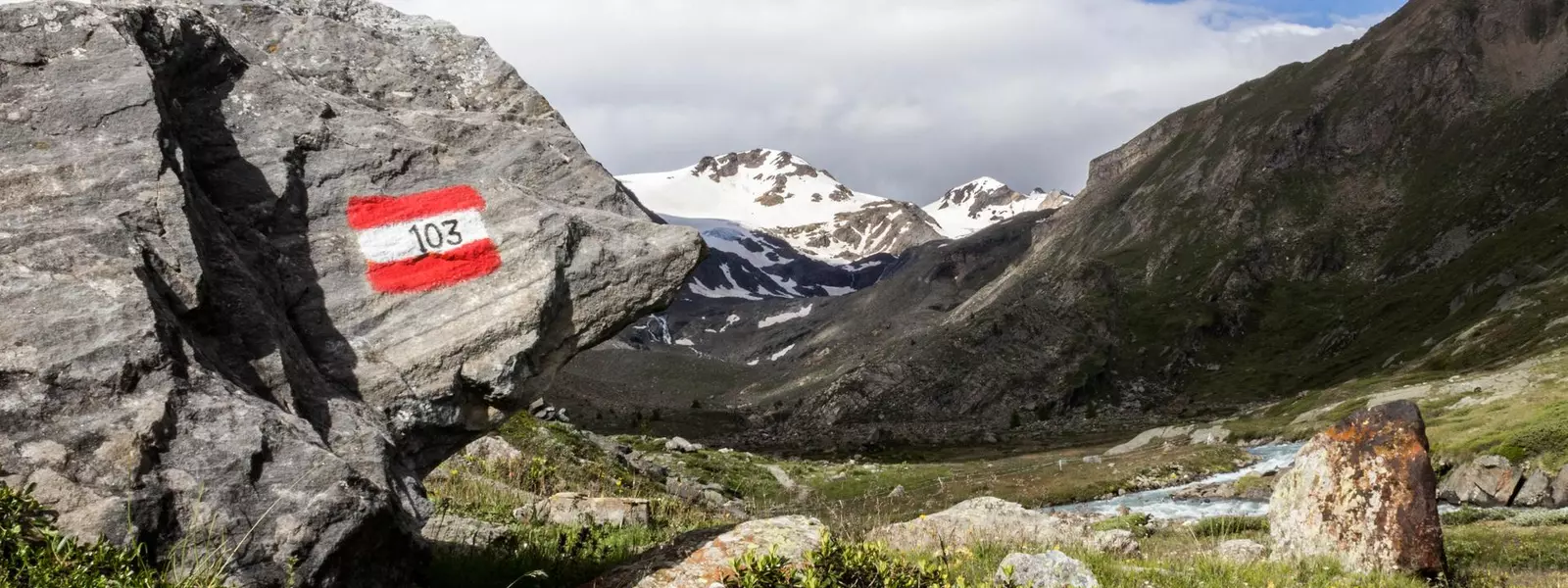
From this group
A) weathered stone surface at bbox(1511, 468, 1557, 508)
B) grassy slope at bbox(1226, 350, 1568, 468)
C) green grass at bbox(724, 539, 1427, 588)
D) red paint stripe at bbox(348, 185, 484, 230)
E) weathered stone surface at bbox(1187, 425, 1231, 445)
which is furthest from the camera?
weathered stone surface at bbox(1187, 425, 1231, 445)

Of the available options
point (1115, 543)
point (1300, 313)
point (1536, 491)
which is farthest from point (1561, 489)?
point (1300, 313)

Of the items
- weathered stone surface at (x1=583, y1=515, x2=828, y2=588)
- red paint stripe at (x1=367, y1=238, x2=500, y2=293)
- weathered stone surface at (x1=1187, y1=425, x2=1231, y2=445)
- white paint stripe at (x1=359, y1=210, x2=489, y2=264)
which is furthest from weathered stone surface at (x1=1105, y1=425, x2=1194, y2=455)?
red paint stripe at (x1=367, y1=238, x2=500, y2=293)

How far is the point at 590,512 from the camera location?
51.9 ft

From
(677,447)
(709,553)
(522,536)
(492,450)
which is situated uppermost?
(709,553)

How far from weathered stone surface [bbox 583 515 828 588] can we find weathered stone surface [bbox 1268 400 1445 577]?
10206mm

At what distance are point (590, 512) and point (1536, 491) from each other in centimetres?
4792

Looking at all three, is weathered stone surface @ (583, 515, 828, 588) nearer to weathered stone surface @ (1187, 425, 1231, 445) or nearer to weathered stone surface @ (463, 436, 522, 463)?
weathered stone surface @ (463, 436, 522, 463)

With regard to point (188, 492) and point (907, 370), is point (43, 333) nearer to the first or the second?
point (188, 492)

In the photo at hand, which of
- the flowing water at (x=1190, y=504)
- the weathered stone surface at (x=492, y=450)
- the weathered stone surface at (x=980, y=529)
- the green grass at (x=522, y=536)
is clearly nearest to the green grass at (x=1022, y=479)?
the flowing water at (x=1190, y=504)

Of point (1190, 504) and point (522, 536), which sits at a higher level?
point (522, 536)

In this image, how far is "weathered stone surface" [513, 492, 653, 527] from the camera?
15188 mm

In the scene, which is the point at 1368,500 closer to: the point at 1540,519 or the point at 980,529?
the point at 980,529

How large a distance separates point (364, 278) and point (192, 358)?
3.05m

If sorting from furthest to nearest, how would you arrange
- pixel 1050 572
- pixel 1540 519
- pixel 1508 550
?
pixel 1540 519, pixel 1508 550, pixel 1050 572
